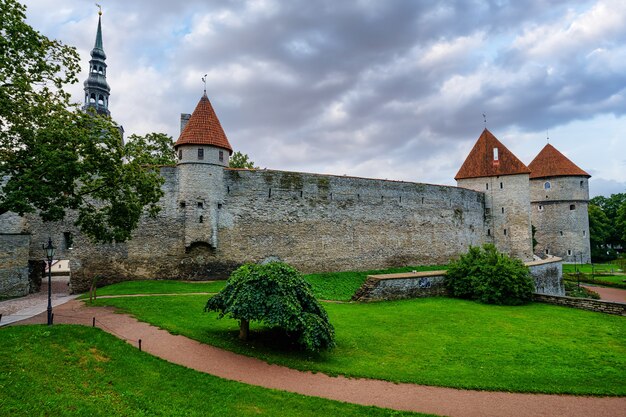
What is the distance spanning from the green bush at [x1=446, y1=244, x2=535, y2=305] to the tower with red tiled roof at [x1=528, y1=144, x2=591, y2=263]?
95.7 feet

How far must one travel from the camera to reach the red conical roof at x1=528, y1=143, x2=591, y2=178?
44.6 meters

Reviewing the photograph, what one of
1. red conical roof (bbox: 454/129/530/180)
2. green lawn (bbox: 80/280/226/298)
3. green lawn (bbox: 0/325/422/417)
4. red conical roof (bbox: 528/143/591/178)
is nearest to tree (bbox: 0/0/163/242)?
green lawn (bbox: 0/325/422/417)

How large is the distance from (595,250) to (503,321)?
52.4m

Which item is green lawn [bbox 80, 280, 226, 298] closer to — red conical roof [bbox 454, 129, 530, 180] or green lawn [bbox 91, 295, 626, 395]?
green lawn [bbox 91, 295, 626, 395]

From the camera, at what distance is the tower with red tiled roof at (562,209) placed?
44469mm

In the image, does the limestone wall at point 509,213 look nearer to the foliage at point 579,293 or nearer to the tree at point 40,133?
the foliage at point 579,293

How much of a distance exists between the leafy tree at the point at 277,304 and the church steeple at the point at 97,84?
40.2m

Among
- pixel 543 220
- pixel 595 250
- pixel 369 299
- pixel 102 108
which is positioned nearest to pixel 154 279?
pixel 369 299

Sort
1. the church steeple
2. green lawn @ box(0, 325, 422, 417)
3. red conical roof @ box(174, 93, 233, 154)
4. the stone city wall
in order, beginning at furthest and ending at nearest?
the church steeple
red conical roof @ box(174, 93, 233, 154)
the stone city wall
green lawn @ box(0, 325, 422, 417)

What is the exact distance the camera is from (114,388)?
755 centimetres

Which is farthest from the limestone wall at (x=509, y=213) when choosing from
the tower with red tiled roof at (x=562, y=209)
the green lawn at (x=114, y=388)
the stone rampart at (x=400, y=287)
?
the green lawn at (x=114, y=388)

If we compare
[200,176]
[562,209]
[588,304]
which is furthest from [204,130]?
[562,209]

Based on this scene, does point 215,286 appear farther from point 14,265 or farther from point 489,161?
point 489,161

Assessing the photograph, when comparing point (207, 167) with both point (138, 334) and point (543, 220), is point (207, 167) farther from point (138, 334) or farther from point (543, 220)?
point (543, 220)
